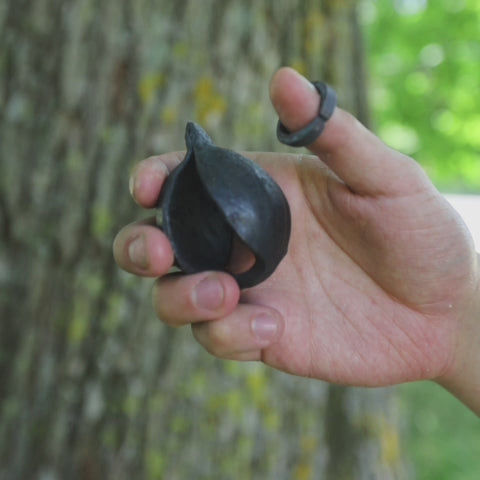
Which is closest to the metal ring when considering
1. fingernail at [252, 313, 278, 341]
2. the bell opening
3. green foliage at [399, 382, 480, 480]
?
the bell opening

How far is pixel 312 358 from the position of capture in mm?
2213

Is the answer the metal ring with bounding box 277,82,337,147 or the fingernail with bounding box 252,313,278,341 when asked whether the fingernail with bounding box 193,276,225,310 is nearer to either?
the fingernail with bounding box 252,313,278,341

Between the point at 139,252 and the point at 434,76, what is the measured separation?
6.75 metres

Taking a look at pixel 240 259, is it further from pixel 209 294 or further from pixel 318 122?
pixel 318 122

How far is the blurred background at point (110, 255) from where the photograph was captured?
312cm

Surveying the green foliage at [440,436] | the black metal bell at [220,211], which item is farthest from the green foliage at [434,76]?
the black metal bell at [220,211]

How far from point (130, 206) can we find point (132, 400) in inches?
29.5

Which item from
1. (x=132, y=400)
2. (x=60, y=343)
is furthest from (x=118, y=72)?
(x=132, y=400)

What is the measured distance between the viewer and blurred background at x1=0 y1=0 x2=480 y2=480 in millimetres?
3115

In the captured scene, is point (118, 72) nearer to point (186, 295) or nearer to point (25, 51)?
point (25, 51)

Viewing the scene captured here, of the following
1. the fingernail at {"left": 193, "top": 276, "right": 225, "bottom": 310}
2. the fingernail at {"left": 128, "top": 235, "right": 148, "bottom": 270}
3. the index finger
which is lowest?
the fingernail at {"left": 193, "top": 276, "right": 225, "bottom": 310}

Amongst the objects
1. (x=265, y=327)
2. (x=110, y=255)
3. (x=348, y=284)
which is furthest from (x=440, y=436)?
(x=265, y=327)

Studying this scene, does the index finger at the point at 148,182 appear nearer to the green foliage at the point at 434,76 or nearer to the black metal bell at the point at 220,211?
the black metal bell at the point at 220,211

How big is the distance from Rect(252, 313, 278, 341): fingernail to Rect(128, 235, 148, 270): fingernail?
1.05ft
